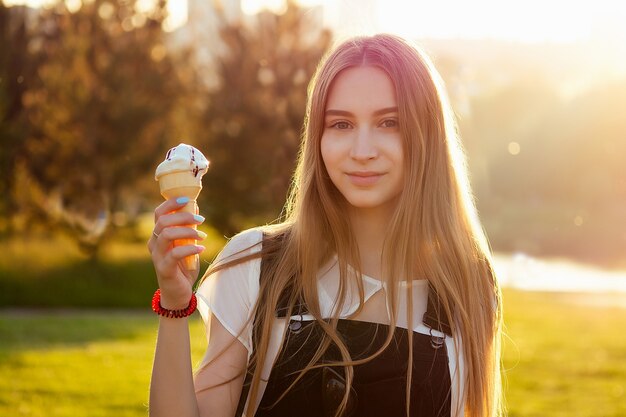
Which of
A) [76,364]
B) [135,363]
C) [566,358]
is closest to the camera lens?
[76,364]

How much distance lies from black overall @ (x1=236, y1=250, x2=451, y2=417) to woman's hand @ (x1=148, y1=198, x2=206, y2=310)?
1.35 ft

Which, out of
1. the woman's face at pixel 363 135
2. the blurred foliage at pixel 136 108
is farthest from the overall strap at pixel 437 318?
the blurred foliage at pixel 136 108

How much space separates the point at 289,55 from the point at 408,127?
1061cm

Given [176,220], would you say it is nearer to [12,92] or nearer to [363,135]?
[363,135]

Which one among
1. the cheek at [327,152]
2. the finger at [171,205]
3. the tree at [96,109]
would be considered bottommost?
the finger at [171,205]

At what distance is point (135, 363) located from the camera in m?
8.12

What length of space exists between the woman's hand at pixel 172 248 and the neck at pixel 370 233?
0.73m

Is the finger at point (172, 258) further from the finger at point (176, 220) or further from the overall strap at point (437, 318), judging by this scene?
the overall strap at point (437, 318)

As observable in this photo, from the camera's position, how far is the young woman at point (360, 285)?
8.47 ft

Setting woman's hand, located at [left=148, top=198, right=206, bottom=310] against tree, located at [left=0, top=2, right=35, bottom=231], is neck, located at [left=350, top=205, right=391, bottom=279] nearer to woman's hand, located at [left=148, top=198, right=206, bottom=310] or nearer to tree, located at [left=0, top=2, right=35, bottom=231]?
woman's hand, located at [left=148, top=198, right=206, bottom=310]

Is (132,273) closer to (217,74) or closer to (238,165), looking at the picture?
(238,165)

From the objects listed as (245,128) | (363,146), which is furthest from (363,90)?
(245,128)

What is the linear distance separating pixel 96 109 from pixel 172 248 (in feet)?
42.5

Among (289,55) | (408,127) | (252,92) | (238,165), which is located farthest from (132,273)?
(408,127)
